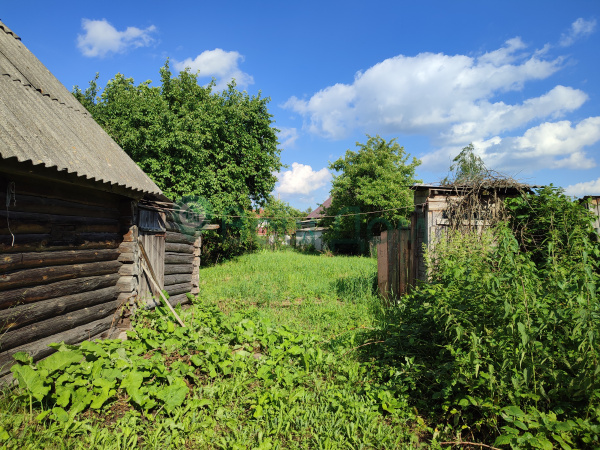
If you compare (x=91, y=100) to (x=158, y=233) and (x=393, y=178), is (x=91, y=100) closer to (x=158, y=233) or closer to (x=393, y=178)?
(x=158, y=233)

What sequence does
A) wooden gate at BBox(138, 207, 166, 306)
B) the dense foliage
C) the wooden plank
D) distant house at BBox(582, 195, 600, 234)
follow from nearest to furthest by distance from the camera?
1. the dense foliage
2. distant house at BBox(582, 195, 600, 234)
3. wooden gate at BBox(138, 207, 166, 306)
4. the wooden plank

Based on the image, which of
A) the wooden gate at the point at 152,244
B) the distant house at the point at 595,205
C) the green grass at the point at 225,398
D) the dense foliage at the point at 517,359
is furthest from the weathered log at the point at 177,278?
the distant house at the point at 595,205

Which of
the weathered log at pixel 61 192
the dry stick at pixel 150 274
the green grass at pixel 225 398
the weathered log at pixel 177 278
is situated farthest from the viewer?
the weathered log at pixel 177 278

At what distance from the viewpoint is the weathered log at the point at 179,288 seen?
320 inches

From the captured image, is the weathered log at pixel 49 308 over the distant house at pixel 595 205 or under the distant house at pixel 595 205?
under

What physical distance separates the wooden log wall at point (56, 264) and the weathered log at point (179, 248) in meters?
1.92

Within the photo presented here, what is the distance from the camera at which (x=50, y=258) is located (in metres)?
4.53

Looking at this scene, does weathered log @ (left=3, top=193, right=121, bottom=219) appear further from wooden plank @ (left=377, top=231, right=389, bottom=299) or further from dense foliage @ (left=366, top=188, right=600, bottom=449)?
wooden plank @ (left=377, top=231, right=389, bottom=299)

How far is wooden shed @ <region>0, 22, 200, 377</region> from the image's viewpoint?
3.93m

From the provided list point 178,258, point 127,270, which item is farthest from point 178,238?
point 127,270

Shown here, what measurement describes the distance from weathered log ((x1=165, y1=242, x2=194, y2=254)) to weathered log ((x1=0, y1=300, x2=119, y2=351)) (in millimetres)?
2319

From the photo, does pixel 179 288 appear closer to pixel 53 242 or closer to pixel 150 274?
Result: pixel 150 274

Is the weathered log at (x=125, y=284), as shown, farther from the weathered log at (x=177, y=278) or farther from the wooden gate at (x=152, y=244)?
the weathered log at (x=177, y=278)

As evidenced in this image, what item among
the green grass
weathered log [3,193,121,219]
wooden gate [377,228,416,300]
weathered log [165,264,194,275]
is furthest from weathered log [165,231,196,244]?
wooden gate [377,228,416,300]
